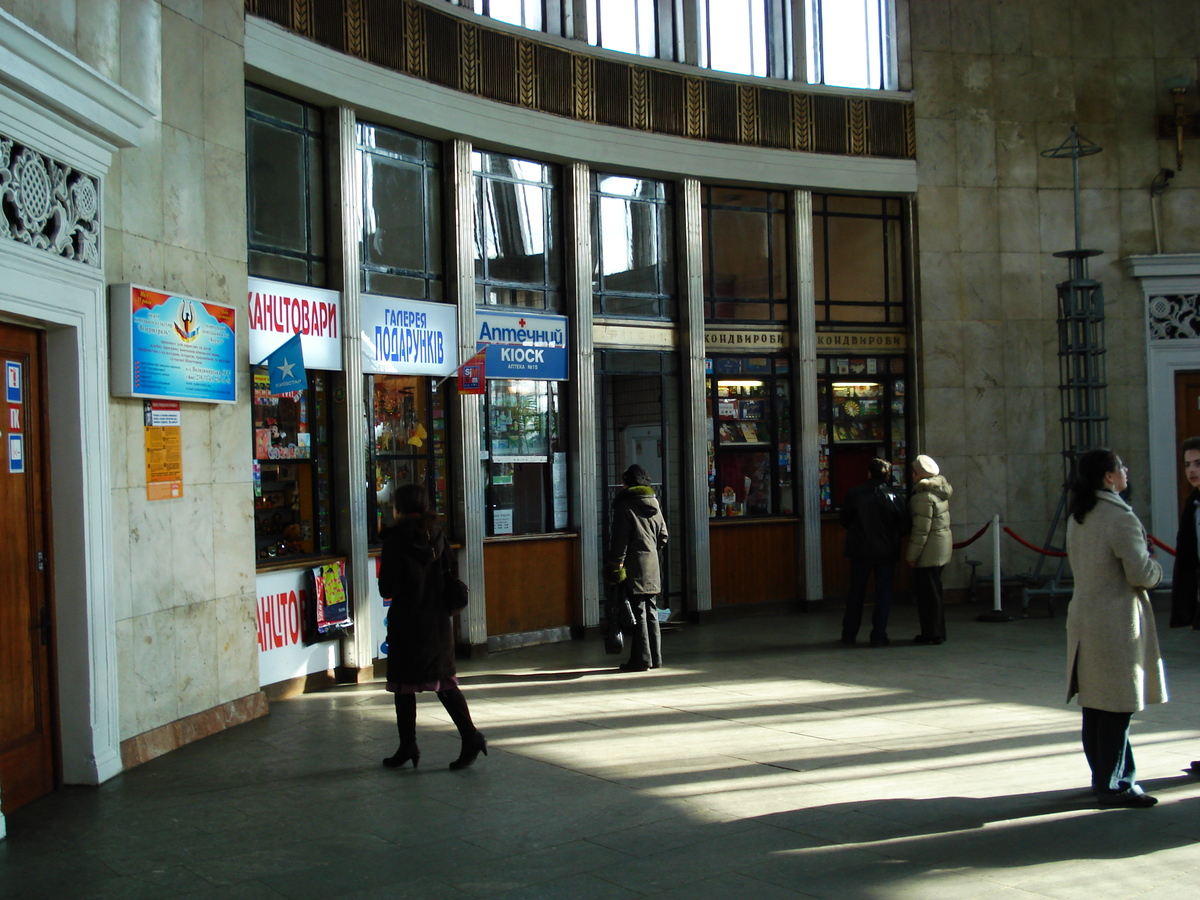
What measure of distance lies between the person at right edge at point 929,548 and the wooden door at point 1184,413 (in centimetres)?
557

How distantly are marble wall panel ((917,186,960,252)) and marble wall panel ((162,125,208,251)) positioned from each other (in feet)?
33.0

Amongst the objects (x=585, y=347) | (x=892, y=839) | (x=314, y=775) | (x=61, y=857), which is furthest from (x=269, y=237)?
(x=892, y=839)

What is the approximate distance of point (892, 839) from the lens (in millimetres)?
5551

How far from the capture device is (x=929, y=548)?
12.0 m

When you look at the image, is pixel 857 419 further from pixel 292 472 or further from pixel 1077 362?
pixel 292 472

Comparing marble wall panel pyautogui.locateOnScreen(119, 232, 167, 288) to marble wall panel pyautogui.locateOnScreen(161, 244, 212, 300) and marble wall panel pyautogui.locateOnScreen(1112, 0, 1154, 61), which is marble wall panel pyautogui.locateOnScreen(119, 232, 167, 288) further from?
marble wall panel pyautogui.locateOnScreen(1112, 0, 1154, 61)

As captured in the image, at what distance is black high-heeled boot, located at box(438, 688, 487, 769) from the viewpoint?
23.5 ft

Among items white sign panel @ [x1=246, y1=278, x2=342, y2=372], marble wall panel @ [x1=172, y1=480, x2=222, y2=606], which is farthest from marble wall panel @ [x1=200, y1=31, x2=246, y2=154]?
marble wall panel @ [x1=172, y1=480, x2=222, y2=606]

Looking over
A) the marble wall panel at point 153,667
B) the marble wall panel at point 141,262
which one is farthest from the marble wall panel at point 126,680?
the marble wall panel at point 141,262

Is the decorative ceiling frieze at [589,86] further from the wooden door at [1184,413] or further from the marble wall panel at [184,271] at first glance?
the wooden door at [1184,413]

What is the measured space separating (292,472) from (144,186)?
3123mm

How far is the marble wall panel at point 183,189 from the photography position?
8219mm

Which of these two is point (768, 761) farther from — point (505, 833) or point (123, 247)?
point (123, 247)

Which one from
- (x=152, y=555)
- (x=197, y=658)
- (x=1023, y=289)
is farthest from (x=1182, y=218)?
(x=152, y=555)
